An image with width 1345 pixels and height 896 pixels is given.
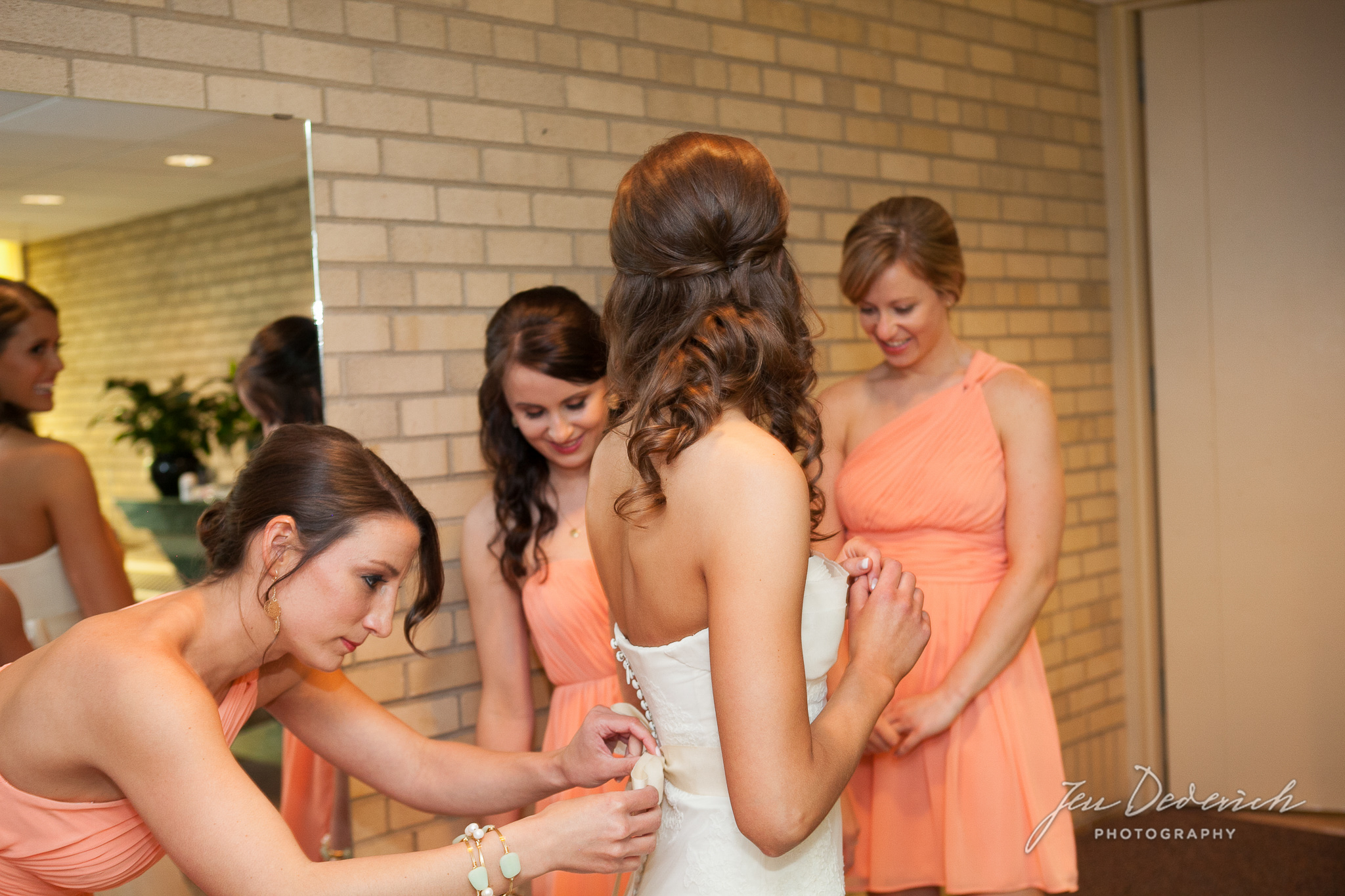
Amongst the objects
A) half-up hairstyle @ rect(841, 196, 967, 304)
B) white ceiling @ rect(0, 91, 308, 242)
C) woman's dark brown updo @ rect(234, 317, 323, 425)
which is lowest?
woman's dark brown updo @ rect(234, 317, 323, 425)

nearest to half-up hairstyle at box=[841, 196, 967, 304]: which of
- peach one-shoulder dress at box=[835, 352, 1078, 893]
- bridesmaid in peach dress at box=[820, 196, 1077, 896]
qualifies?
bridesmaid in peach dress at box=[820, 196, 1077, 896]

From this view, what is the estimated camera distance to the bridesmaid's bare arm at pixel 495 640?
271 cm

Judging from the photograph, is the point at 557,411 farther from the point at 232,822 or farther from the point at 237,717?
the point at 232,822

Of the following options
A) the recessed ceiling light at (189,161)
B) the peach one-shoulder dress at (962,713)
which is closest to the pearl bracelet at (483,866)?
the peach one-shoulder dress at (962,713)

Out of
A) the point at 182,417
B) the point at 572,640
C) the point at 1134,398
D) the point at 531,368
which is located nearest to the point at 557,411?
the point at 531,368

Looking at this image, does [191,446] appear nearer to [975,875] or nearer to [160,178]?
[160,178]

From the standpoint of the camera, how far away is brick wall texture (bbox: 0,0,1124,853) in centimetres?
254

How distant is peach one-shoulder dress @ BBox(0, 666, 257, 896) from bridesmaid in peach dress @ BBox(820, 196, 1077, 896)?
163 cm

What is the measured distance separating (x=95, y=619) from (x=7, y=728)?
20 cm

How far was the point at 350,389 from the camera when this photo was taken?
2670 millimetres

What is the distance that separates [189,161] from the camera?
8.08 feet

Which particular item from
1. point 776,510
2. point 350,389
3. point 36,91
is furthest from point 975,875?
point 36,91

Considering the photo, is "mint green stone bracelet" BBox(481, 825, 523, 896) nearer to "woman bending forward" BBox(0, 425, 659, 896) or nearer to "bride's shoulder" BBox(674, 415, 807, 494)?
"woman bending forward" BBox(0, 425, 659, 896)

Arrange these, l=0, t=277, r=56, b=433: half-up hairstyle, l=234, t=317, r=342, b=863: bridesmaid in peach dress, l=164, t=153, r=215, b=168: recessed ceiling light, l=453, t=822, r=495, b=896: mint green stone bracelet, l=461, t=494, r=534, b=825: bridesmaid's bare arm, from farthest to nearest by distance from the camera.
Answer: l=461, t=494, r=534, b=825: bridesmaid's bare arm → l=234, t=317, r=342, b=863: bridesmaid in peach dress → l=164, t=153, r=215, b=168: recessed ceiling light → l=0, t=277, r=56, b=433: half-up hairstyle → l=453, t=822, r=495, b=896: mint green stone bracelet
